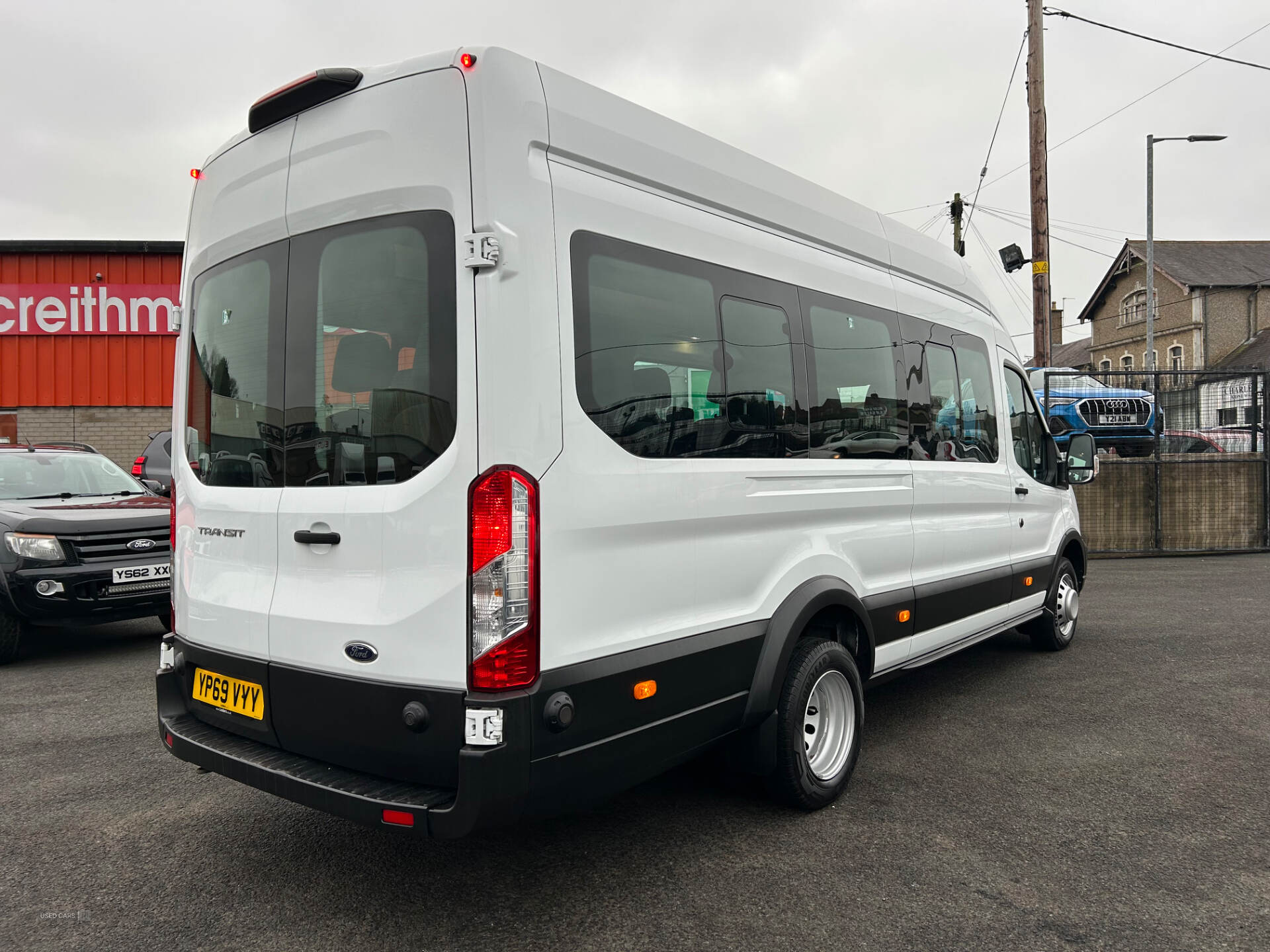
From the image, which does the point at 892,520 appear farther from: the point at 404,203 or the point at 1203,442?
the point at 1203,442

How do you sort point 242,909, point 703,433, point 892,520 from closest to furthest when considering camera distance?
point 242,909 → point 703,433 → point 892,520

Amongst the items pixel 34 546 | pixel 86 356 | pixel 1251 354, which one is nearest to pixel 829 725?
pixel 34 546

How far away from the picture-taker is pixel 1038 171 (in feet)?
40.5

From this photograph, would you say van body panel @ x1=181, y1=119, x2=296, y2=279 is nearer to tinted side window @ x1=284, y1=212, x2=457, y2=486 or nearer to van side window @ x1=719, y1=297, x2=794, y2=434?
tinted side window @ x1=284, y1=212, x2=457, y2=486

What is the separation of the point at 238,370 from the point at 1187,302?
149 ft

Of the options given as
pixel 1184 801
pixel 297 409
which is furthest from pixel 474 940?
pixel 1184 801

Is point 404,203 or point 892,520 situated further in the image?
point 892,520

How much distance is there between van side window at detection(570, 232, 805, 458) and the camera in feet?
9.34

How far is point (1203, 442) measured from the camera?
12891 mm

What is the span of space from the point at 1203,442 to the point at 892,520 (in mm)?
10996

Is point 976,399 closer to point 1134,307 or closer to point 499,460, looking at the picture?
point 499,460

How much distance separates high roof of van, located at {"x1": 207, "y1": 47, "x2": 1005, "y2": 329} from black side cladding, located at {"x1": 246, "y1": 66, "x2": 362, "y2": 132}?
0.08 m

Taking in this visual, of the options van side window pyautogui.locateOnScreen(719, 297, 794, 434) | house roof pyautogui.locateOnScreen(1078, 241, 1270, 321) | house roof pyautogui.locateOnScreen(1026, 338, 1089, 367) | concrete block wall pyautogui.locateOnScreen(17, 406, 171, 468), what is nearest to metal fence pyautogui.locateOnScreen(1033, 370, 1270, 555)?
van side window pyautogui.locateOnScreen(719, 297, 794, 434)

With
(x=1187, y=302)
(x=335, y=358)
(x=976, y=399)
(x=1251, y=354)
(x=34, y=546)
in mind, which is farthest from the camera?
(x=1187, y=302)
